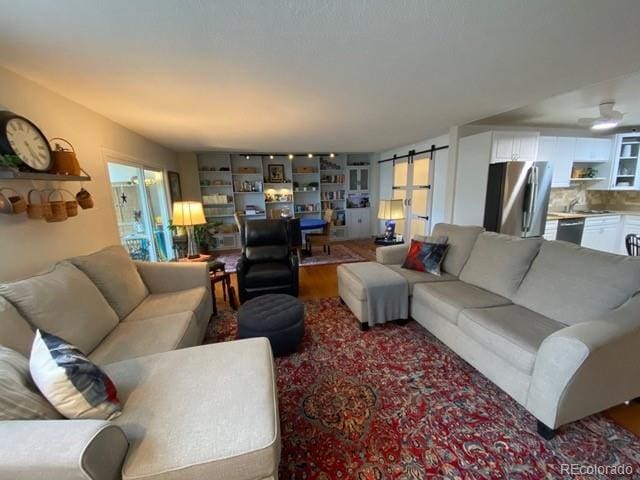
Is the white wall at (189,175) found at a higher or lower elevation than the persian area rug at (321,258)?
higher

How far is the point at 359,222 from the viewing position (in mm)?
6988

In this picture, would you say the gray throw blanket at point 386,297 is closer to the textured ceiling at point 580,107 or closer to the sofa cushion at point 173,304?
the sofa cushion at point 173,304

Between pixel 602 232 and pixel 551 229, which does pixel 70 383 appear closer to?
pixel 551 229

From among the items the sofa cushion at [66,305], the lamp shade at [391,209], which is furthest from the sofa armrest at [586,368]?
the lamp shade at [391,209]

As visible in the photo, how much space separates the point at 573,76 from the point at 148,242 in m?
5.14

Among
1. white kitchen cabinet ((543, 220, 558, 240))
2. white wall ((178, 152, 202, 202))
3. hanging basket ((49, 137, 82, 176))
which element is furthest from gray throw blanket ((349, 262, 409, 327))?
white wall ((178, 152, 202, 202))

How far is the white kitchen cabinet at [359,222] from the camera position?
6.91m

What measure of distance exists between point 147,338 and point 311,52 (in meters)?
2.08

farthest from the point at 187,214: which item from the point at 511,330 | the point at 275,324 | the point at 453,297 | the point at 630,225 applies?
the point at 630,225

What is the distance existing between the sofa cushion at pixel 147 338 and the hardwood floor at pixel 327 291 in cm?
133

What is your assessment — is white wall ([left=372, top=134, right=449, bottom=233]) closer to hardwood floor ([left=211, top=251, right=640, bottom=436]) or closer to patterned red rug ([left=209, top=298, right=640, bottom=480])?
hardwood floor ([left=211, top=251, right=640, bottom=436])

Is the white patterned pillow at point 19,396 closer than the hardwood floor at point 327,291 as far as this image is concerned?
Yes

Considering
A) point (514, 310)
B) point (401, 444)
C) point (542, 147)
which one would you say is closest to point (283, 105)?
point (514, 310)

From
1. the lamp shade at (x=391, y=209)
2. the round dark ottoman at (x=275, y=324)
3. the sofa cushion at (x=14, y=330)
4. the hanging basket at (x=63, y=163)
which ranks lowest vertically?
the round dark ottoman at (x=275, y=324)
